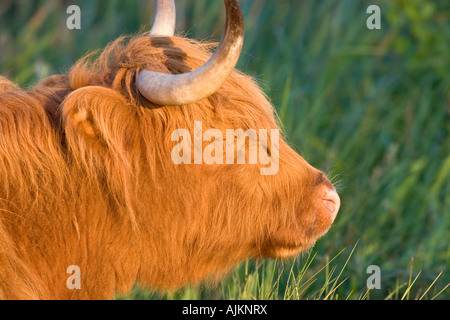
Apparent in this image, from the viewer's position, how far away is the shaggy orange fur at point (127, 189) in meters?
2.43

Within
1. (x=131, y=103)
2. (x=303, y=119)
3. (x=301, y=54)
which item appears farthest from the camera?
(x=301, y=54)

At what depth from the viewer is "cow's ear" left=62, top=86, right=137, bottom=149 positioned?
2.43 meters

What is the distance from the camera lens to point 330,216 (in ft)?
9.22

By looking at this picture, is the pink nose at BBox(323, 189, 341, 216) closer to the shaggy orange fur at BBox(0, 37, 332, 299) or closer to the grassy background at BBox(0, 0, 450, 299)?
the shaggy orange fur at BBox(0, 37, 332, 299)

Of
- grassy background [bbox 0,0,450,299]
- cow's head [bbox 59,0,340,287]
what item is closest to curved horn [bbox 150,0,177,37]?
cow's head [bbox 59,0,340,287]

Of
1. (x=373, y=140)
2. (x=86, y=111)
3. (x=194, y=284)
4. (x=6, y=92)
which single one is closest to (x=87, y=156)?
(x=86, y=111)

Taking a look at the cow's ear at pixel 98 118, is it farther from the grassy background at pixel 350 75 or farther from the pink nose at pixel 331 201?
the grassy background at pixel 350 75

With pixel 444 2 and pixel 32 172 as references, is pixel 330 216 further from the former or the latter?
pixel 444 2

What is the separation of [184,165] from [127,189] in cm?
26

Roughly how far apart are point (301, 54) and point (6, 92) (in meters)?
4.26

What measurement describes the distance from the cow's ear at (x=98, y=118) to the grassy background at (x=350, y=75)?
269cm

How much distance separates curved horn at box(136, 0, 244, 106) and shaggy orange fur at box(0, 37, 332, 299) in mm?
118

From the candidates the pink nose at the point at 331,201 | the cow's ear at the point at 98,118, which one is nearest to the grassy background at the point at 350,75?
the pink nose at the point at 331,201

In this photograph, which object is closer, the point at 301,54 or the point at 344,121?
the point at 344,121
